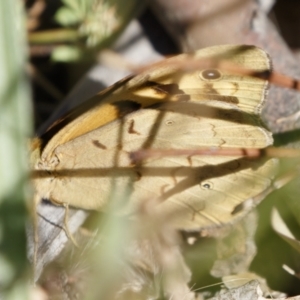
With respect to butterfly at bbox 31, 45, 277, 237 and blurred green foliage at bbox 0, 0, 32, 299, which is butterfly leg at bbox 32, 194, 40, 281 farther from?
blurred green foliage at bbox 0, 0, 32, 299

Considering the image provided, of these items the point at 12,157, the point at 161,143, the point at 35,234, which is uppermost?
the point at 12,157

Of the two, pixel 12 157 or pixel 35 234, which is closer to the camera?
pixel 12 157

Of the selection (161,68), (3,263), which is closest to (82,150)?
(161,68)

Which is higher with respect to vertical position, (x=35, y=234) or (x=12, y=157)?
(x=12, y=157)

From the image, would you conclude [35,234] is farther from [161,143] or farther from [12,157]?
[12,157]

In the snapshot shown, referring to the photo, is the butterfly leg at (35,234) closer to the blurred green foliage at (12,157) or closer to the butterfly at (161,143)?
the butterfly at (161,143)

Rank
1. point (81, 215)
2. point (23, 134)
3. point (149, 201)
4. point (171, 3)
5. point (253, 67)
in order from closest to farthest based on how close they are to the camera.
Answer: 1. point (23, 134)
2. point (253, 67)
3. point (149, 201)
4. point (81, 215)
5. point (171, 3)

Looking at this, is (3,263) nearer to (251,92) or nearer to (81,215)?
(251,92)

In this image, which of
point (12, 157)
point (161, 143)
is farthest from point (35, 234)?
point (12, 157)
